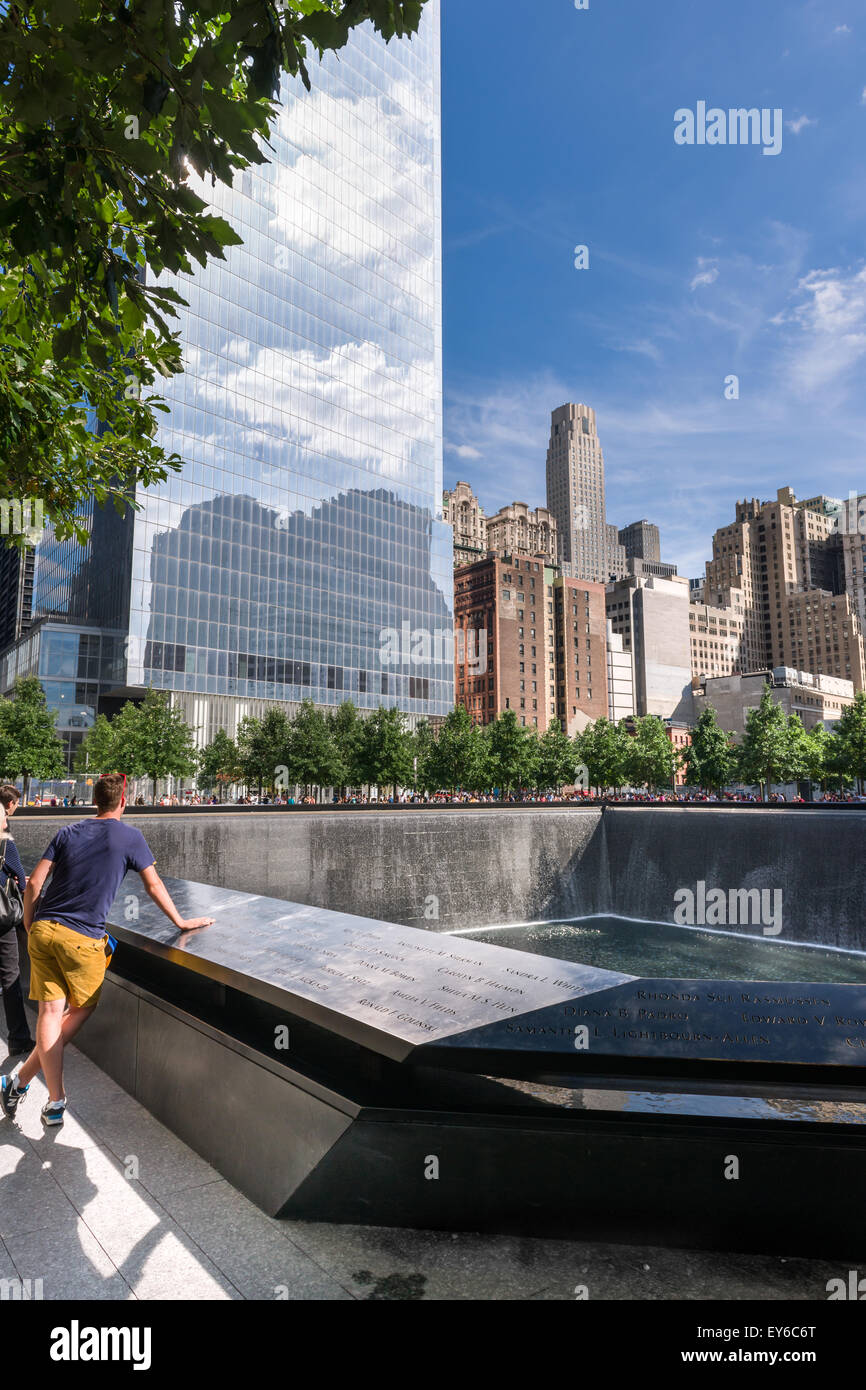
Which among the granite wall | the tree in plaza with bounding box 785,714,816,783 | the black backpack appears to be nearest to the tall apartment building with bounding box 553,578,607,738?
the tree in plaza with bounding box 785,714,816,783

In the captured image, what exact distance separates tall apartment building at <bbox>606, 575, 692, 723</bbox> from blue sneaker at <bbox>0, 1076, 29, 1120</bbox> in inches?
5883

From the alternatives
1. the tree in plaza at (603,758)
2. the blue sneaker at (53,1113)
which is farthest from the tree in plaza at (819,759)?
the blue sneaker at (53,1113)

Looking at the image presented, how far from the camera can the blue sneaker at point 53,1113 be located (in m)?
4.95

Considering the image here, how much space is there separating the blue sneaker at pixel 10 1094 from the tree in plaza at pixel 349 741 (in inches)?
2198

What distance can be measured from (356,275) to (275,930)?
95.6m

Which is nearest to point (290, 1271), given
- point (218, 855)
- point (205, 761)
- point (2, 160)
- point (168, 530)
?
point (2, 160)

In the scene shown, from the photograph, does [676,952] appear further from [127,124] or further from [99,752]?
[99,752]

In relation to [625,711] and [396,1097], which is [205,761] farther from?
[625,711]

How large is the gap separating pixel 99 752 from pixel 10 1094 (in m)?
56.8

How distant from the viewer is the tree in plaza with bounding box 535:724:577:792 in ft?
254

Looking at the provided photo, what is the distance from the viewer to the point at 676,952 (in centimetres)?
2755

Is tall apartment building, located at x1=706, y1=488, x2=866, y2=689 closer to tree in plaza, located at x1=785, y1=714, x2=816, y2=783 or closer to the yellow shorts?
tree in plaza, located at x1=785, y1=714, x2=816, y2=783

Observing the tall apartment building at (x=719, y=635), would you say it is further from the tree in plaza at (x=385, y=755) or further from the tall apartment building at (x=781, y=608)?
the tree in plaza at (x=385, y=755)

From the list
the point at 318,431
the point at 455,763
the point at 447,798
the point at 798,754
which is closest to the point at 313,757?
the point at 455,763
